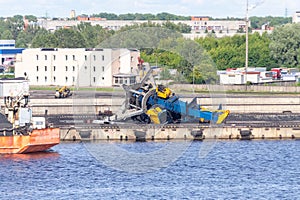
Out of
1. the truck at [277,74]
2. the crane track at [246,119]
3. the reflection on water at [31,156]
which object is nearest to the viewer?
the reflection on water at [31,156]

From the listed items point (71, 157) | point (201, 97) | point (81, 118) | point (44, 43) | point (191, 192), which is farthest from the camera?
point (44, 43)

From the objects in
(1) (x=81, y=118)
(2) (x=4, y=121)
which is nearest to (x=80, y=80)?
(1) (x=81, y=118)

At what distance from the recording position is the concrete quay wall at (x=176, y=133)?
9181 centimetres

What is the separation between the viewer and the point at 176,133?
9262cm

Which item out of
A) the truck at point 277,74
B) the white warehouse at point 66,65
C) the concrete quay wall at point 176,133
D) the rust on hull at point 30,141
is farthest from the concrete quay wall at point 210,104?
the truck at point 277,74

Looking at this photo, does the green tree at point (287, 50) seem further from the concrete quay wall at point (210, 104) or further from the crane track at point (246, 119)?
the crane track at point (246, 119)

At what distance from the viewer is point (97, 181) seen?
7150 cm

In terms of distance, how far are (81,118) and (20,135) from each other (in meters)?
21.7

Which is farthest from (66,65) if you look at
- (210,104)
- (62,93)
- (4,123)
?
(4,123)

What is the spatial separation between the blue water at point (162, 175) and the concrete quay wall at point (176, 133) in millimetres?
1914

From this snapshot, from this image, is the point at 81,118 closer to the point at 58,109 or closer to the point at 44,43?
the point at 58,109

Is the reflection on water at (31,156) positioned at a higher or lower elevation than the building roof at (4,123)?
lower

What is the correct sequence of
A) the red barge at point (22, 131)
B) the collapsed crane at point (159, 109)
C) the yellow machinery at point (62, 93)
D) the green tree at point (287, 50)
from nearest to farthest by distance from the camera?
1. the red barge at point (22, 131)
2. the collapsed crane at point (159, 109)
3. the yellow machinery at point (62, 93)
4. the green tree at point (287, 50)

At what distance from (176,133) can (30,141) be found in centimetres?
1467
